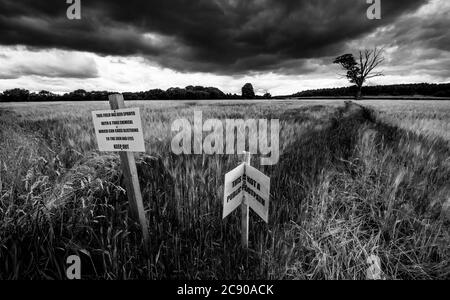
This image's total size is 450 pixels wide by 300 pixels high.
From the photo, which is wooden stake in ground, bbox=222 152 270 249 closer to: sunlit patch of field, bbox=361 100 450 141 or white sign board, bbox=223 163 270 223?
white sign board, bbox=223 163 270 223

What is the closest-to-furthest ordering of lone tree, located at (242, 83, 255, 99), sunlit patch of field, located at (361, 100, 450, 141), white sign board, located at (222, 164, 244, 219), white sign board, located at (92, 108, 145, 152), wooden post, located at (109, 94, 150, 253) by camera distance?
white sign board, located at (222, 164, 244, 219), white sign board, located at (92, 108, 145, 152), wooden post, located at (109, 94, 150, 253), sunlit patch of field, located at (361, 100, 450, 141), lone tree, located at (242, 83, 255, 99)

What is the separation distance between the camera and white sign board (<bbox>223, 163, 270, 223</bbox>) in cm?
147

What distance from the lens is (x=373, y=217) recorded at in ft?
6.75

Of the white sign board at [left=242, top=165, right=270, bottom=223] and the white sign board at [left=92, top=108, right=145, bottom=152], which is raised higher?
the white sign board at [left=92, top=108, right=145, bottom=152]

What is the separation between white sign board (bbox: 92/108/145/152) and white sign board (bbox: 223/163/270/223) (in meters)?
0.61

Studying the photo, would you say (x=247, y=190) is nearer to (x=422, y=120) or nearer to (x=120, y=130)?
(x=120, y=130)

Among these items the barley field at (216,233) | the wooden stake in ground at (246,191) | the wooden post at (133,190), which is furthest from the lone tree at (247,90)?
the wooden stake in ground at (246,191)

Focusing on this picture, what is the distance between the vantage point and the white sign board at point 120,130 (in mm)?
1574

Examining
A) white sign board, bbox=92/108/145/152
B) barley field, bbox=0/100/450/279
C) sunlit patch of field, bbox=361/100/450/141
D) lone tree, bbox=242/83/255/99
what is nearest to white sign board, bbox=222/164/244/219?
barley field, bbox=0/100/450/279

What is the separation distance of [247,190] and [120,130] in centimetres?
94
